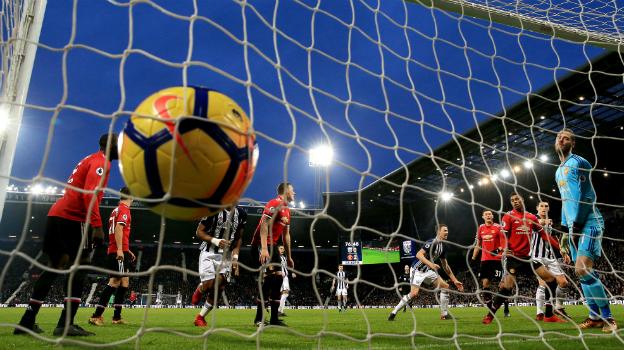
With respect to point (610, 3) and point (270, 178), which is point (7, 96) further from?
point (270, 178)

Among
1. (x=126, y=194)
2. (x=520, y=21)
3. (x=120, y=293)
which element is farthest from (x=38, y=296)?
(x=520, y=21)

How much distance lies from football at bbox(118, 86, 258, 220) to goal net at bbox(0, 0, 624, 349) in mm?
147

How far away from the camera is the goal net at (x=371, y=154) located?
291cm

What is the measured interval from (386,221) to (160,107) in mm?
31441

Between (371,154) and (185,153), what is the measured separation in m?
2.32

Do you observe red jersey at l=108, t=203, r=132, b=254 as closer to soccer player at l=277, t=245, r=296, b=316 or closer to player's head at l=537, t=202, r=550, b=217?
soccer player at l=277, t=245, r=296, b=316

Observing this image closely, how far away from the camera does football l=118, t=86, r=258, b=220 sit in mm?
1900

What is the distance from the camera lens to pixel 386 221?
32625 mm

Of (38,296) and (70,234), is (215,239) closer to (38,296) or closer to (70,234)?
(70,234)

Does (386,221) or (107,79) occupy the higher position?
(107,79)

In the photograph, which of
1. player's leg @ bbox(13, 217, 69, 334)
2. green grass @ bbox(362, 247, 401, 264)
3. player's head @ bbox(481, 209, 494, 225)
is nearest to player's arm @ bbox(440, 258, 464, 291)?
player's head @ bbox(481, 209, 494, 225)

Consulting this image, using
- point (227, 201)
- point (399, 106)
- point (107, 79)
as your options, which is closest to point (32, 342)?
point (227, 201)

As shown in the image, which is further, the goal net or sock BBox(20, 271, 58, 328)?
sock BBox(20, 271, 58, 328)

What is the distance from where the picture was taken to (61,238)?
397cm
